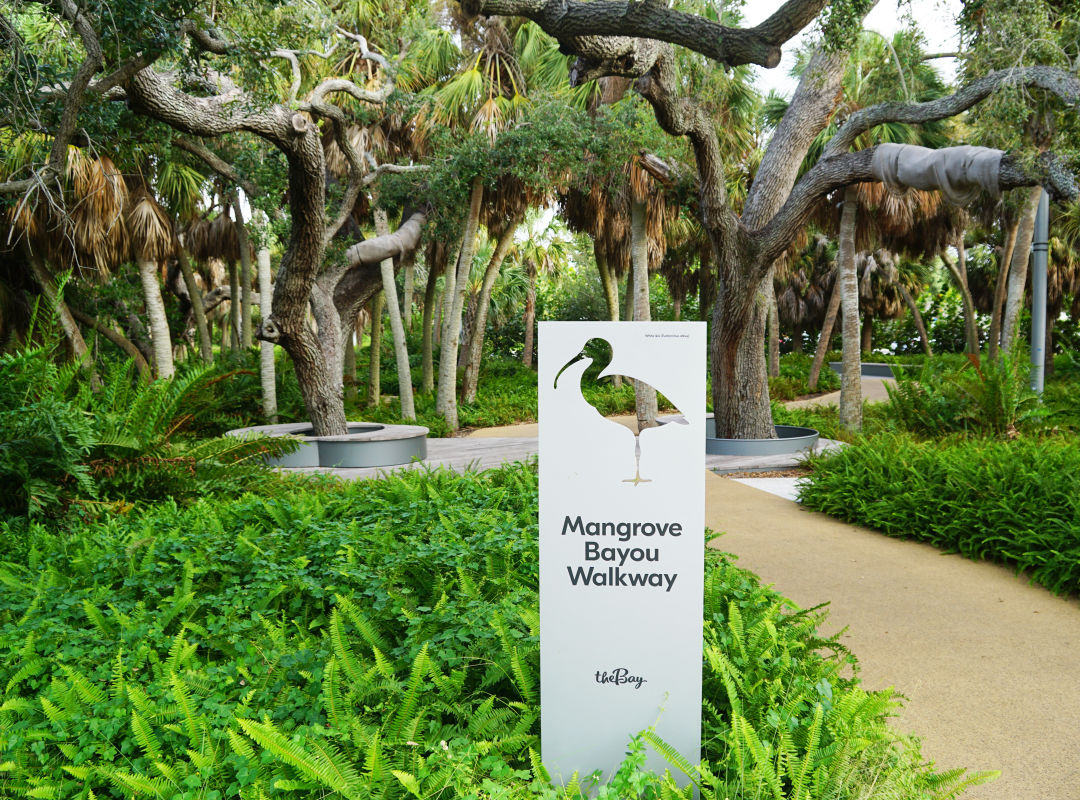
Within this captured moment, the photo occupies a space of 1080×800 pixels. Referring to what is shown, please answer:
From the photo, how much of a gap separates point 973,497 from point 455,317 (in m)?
10.3

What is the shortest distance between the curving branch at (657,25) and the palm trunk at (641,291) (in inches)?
238

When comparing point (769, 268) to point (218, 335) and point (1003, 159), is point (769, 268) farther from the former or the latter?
point (218, 335)

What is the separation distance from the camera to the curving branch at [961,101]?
302 inches

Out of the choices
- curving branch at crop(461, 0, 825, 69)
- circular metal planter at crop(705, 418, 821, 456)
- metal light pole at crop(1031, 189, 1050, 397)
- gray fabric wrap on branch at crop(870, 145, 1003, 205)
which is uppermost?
curving branch at crop(461, 0, 825, 69)

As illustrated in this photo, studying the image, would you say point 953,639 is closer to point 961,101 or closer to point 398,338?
point 961,101

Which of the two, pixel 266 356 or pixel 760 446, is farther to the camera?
pixel 266 356

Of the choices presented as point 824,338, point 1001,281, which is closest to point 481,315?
point 824,338

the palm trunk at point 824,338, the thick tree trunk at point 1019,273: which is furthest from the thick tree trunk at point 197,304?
the thick tree trunk at point 1019,273

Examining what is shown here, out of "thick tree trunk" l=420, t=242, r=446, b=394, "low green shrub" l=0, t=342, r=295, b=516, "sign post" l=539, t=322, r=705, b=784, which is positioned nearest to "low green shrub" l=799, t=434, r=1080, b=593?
"sign post" l=539, t=322, r=705, b=784

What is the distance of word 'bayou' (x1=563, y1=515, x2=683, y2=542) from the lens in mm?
2271

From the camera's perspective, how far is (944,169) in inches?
350

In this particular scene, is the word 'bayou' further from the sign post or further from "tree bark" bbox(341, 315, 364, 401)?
"tree bark" bbox(341, 315, 364, 401)

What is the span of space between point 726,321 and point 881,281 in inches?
823

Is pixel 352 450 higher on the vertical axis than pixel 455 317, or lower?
lower
